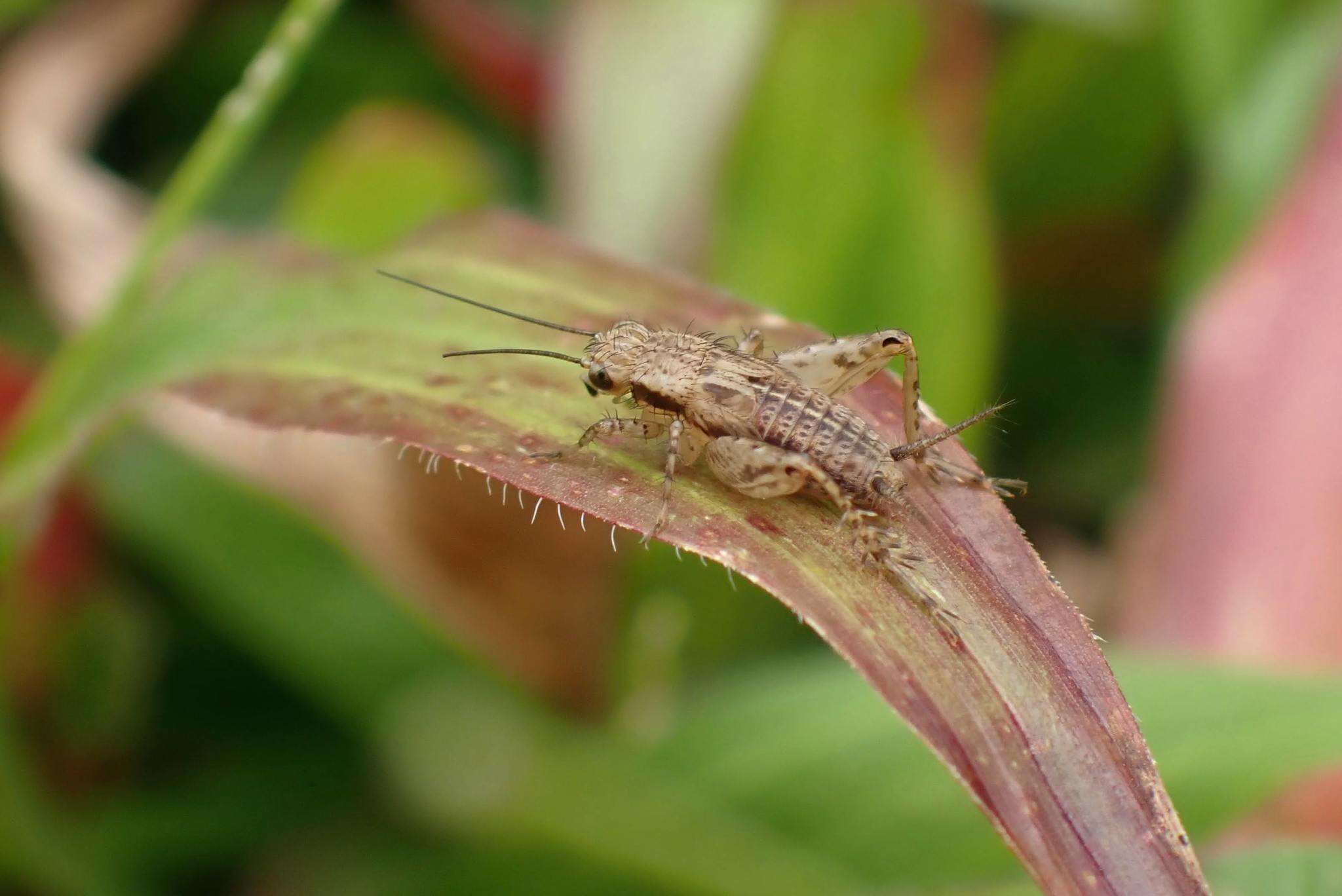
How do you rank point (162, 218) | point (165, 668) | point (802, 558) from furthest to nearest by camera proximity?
point (165, 668) → point (162, 218) → point (802, 558)

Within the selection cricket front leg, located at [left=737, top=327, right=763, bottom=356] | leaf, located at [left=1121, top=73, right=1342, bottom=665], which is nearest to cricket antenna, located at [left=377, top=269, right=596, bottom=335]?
cricket front leg, located at [left=737, top=327, right=763, bottom=356]

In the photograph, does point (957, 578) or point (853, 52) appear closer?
point (957, 578)

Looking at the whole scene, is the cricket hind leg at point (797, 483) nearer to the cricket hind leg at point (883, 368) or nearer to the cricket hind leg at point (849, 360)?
the cricket hind leg at point (883, 368)

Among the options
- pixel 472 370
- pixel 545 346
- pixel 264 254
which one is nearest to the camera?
pixel 472 370

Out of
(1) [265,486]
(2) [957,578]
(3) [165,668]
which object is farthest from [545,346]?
(3) [165,668]

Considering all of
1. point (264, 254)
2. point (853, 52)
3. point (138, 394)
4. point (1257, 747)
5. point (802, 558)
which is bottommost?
point (802, 558)

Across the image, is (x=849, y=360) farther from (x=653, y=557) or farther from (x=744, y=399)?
(x=653, y=557)

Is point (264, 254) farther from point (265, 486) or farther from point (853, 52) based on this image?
point (853, 52)

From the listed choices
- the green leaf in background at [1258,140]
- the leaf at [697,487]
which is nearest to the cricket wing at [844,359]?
the leaf at [697,487]
